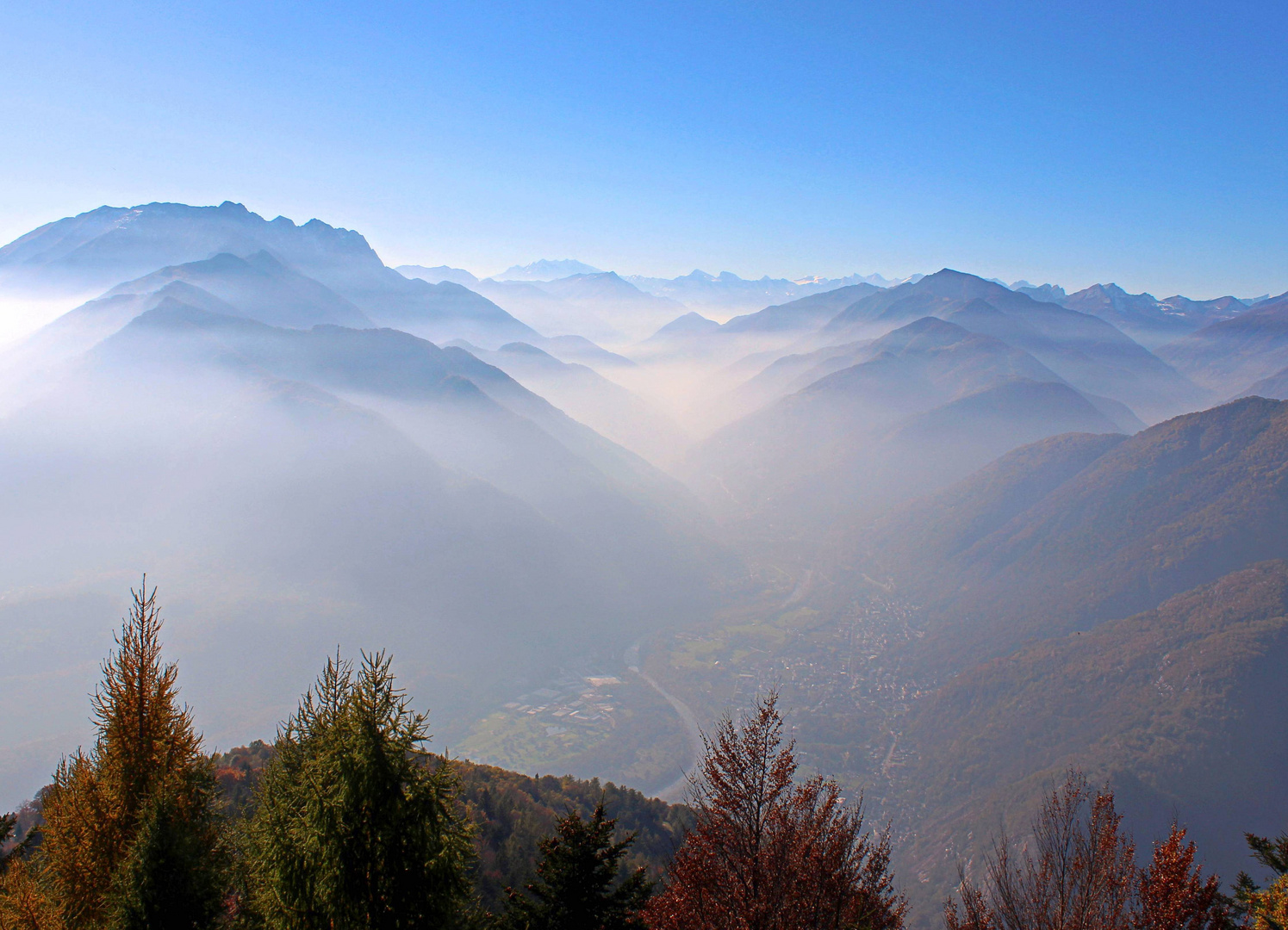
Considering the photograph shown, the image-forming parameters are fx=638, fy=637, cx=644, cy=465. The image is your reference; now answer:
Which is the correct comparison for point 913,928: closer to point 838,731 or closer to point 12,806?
point 838,731

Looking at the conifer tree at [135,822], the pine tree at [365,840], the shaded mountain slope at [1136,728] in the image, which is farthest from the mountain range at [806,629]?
the conifer tree at [135,822]

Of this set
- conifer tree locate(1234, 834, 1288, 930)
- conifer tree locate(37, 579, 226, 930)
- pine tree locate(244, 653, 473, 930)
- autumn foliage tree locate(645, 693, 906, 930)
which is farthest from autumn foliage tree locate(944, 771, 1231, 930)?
conifer tree locate(37, 579, 226, 930)

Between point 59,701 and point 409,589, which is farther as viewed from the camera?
point 409,589

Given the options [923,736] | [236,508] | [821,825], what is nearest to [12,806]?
[236,508]

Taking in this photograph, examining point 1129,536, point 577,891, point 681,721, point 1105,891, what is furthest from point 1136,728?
point 577,891

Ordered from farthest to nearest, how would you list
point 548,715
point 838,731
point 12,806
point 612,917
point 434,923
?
point 548,715
point 838,731
point 12,806
point 612,917
point 434,923

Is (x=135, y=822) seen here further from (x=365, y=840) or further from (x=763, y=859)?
(x=763, y=859)
